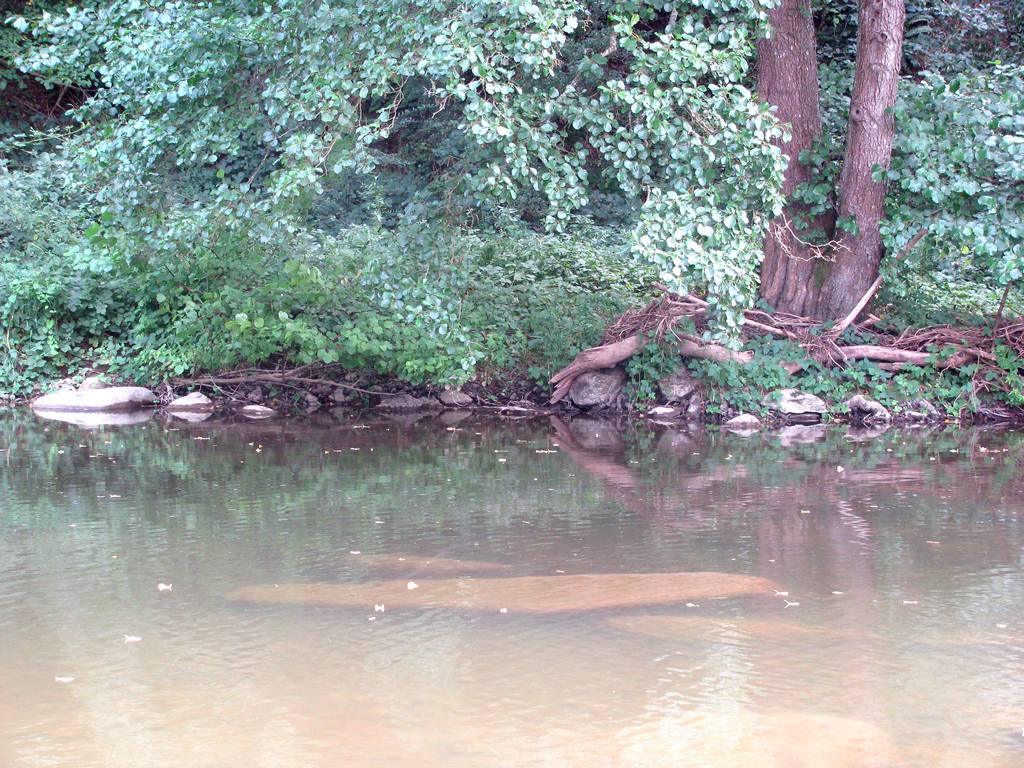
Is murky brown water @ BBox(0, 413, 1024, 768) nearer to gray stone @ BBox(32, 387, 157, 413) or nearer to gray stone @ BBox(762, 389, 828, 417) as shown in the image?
gray stone @ BBox(762, 389, 828, 417)

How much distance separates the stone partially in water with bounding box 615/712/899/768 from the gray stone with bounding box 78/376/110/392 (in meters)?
11.4

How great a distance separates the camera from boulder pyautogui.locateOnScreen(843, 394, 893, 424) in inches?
503

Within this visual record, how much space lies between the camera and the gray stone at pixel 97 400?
13.4 m

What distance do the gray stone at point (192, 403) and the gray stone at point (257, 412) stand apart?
1.51 feet

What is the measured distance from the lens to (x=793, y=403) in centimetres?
1287

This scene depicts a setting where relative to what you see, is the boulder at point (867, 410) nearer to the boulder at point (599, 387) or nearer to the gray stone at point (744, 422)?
the gray stone at point (744, 422)

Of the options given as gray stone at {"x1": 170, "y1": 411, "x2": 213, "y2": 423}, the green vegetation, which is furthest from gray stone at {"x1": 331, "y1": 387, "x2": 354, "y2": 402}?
gray stone at {"x1": 170, "y1": 411, "x2": 213, "y2": 423}

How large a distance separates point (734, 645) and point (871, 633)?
669mm

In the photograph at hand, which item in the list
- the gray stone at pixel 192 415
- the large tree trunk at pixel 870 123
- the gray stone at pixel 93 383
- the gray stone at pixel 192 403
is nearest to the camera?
the large tree trunk at pixel 870 123

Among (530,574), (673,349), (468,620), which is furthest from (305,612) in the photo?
(673,349)

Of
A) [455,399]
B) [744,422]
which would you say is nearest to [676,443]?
[744,422]

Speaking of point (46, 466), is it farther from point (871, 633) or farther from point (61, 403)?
point (871, 633)

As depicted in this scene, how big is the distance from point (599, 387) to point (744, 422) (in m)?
1.85

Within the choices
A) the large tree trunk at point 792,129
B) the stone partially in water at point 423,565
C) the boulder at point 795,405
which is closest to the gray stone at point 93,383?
the boulder at point 795,405
